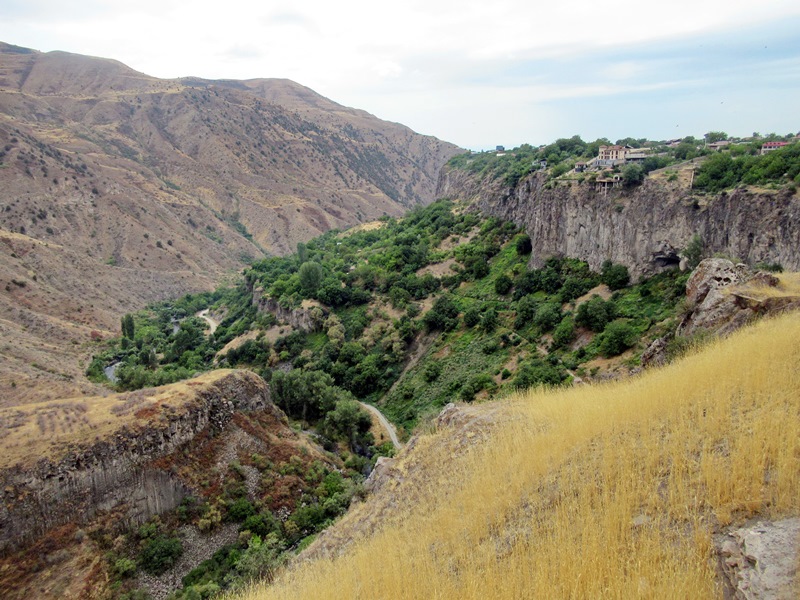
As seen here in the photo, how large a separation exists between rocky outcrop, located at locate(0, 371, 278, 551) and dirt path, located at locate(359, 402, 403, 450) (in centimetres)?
1180

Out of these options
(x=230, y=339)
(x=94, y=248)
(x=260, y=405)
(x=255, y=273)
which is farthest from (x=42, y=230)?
(x=260, y=405)

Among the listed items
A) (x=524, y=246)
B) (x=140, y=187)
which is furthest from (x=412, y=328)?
(x=140, y=187)

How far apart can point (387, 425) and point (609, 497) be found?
3077 cm

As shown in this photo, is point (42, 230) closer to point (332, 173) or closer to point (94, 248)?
point (94, 248)

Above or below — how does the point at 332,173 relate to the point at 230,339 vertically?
above

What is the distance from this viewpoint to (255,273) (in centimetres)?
6969

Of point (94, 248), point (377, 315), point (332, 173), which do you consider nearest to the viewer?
point (377, 315)

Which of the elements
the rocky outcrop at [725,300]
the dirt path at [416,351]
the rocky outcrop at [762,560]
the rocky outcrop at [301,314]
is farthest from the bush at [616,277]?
the rocky outcrop at [762,560]

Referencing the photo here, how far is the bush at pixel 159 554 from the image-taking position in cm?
1902

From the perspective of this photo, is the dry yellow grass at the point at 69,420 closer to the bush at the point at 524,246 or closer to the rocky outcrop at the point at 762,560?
the rocky outcrop at the point at 762,560

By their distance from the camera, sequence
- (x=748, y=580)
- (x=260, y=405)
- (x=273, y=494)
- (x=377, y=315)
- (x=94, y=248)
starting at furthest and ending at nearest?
1. (x=94, y=248)
2. (x=377, y=315)
3. (x=260, y=405)
4. (x=273, y=494)
5. (x=748, y=580)

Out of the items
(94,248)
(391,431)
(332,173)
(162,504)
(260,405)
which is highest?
(332,173)

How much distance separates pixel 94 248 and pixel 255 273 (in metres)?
29.2

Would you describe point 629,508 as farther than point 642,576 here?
Yes
